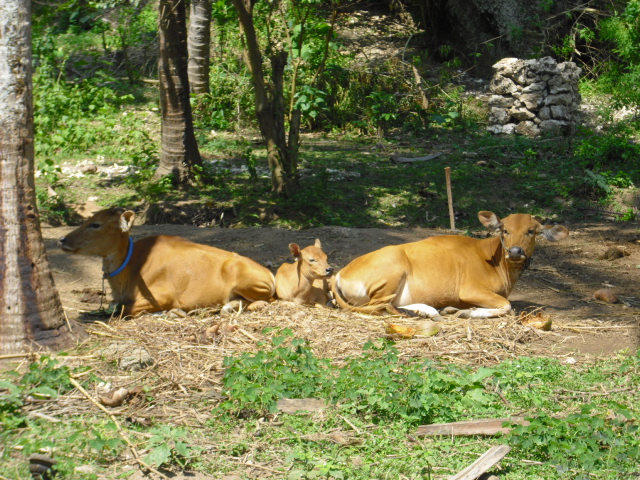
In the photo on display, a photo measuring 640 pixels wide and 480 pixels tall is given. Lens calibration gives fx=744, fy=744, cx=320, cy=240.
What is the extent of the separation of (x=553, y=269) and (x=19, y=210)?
6.87 metres

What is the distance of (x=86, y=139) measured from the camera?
1474 centimetres

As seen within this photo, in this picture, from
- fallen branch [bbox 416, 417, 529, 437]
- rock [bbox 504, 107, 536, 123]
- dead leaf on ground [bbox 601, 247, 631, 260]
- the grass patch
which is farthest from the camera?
rock [bbox 504, 107, 536, 123]

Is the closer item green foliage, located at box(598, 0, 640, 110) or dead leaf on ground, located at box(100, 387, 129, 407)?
dead leaf on ground, located at box(100, 387, 129, 407)

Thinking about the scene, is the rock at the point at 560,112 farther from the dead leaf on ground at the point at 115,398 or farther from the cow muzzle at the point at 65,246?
the dead leaf on ground at the point at 115,398

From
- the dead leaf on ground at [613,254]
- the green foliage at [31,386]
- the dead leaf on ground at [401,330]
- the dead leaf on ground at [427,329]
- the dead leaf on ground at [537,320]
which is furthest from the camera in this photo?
the dead leaf on ground at [613,254]

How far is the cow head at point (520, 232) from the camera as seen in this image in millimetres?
8219

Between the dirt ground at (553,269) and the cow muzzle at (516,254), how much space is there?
729mm

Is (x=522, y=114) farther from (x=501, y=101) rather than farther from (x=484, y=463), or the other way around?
(x=484, y=463)

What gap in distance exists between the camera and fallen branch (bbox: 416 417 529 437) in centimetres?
514

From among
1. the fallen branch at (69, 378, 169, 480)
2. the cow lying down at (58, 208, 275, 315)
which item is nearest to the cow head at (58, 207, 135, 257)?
the cow lying down at (58, 208, 275, 315)

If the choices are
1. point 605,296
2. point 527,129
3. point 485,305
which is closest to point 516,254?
point 485,305

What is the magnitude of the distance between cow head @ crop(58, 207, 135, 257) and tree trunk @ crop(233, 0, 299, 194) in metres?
4.70

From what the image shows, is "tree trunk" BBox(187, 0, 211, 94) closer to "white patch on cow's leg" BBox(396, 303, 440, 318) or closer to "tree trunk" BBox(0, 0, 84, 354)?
"white patch on cow's leg" BBox(396, 303, 440, 318)

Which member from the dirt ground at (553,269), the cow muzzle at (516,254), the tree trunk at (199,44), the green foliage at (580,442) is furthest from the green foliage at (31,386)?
the tree trunk at (199,44)
